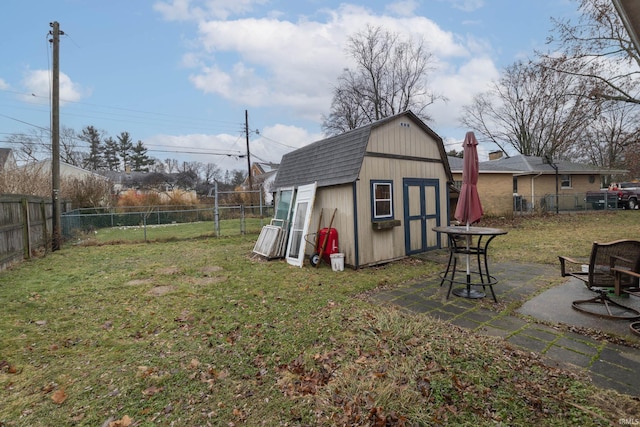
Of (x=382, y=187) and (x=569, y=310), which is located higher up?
(x=382, y=187)

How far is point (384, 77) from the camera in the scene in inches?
982

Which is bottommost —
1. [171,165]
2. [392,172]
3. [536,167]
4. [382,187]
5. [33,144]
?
[382,187]

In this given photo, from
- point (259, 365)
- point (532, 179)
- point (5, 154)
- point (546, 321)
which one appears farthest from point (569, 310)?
point (5, 154)

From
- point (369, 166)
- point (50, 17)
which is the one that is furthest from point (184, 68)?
point (369, 166)

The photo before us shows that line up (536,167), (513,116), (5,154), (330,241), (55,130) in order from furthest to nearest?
(513,116)
(536,167)
(5,154)
(55,130)
(330,241)

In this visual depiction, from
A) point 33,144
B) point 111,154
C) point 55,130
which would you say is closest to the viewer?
point 55,130

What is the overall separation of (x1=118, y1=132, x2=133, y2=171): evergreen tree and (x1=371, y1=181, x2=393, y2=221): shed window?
40201 mm

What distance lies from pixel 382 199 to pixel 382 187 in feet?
0.96

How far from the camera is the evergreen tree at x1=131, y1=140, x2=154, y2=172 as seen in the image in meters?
38.1

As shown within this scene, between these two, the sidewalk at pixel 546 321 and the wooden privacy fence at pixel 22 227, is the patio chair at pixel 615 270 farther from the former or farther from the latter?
the wooden privacy fence at pixel 22 227

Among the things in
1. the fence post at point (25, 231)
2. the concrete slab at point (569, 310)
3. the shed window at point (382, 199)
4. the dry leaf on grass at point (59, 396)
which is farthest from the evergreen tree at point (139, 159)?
the concrete slab at point (569, 310)

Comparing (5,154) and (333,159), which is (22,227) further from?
(5,154)

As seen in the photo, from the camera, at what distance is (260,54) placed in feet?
40.0

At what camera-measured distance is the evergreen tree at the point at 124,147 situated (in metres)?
37.4
